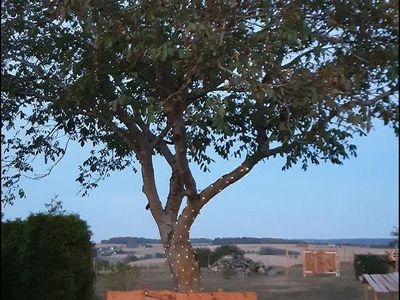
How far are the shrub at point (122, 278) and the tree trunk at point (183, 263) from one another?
977cm

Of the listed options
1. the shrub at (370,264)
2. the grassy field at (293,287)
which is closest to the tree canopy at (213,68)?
the grassy field at (293,287)

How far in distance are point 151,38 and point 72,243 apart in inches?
137

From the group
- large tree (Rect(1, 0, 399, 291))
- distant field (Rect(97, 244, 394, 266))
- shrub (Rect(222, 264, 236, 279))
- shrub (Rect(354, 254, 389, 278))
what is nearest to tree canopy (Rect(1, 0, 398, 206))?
large tree (Rect(1, 0, 399, 291))

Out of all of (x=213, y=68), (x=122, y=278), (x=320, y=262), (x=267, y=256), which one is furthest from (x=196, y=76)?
(x=267, y=256)

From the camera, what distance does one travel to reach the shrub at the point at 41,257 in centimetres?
1431

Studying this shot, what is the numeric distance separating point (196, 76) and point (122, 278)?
41.1 feet

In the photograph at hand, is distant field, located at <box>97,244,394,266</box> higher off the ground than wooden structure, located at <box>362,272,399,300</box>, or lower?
higher

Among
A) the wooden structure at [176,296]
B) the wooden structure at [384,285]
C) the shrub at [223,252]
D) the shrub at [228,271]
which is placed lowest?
the wooden structure at [176,296]

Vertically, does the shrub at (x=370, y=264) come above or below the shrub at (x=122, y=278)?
above

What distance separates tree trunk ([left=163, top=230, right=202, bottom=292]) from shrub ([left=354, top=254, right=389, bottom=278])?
52.7 feet

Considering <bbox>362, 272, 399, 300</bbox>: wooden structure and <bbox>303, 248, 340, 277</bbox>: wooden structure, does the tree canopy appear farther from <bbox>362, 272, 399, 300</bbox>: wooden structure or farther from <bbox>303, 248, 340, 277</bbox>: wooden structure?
<bbox>303, 248, 340, 277</bbox>: wooden structure

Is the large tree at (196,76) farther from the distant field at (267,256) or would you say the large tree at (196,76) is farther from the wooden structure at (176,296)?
the distant field at (267,256)

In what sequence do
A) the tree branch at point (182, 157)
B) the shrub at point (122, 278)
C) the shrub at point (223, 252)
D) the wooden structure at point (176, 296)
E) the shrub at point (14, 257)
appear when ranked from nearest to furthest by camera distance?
1. the wooden structure at point (176, 296)
2. the shrub at point (14, 257)
3. the tree branch at point (182, 157)
4. the shrub at point (122, 278)
5. the shrub at point (223, 252)

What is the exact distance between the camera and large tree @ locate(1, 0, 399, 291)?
1322 centimetres
